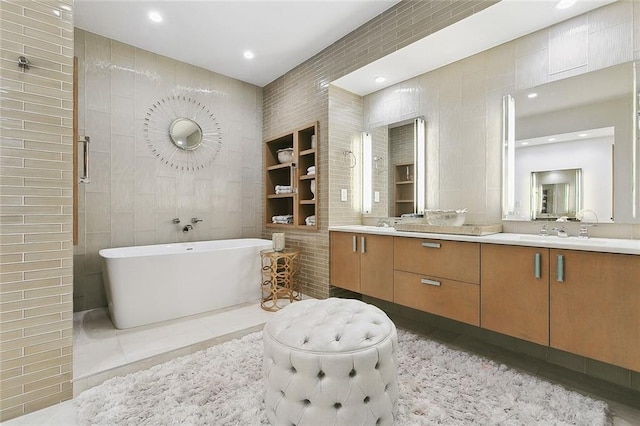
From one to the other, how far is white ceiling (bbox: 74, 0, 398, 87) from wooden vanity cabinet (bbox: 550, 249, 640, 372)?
2.50 metres

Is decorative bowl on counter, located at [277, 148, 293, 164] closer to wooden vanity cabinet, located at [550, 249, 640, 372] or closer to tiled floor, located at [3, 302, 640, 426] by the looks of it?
tiled floor, located at [3, 302, 640, 426]

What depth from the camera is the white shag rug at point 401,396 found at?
1461 millimetres

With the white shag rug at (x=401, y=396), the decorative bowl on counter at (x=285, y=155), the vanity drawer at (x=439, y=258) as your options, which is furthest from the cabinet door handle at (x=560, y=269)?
the decorative bowl on counter at (x=285, y=155)

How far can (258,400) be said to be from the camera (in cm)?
159

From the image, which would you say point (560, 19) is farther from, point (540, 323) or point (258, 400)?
point (258, 400)

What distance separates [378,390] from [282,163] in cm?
332

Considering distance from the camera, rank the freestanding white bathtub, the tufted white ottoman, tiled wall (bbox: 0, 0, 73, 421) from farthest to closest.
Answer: the freestanding white bathtub, tiled wall (bbox: 0, 0, 73, 421), the tufted white ottoman

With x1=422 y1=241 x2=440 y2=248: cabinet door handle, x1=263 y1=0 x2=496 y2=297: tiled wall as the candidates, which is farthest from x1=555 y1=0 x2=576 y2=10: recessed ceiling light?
x1=422 y1=241 x2=440 y2=248: cabinet door handle

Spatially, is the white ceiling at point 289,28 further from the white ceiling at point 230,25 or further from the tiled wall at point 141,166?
the tiled wall at point 141,166

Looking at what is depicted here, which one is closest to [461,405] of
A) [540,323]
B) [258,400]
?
[540,323]

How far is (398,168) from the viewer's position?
317 cm

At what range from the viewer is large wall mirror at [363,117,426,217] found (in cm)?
296

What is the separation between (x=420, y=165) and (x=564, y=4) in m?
1.51

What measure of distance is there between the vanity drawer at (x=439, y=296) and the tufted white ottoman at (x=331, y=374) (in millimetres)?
922
